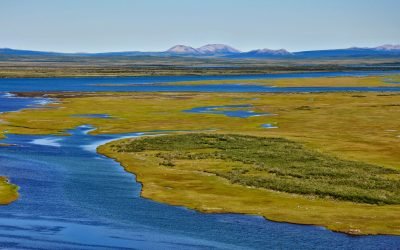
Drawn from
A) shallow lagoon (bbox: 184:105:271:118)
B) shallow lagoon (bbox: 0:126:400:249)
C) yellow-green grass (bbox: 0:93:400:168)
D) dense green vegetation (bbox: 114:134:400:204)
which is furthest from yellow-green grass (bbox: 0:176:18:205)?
shallow lagoon (bbox: 184:105:271:118)

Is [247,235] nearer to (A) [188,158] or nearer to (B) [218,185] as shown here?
(B) [218,185]

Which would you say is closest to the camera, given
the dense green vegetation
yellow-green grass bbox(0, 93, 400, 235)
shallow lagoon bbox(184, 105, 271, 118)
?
yellow-green grass bbox(0, 93, 400, 235)

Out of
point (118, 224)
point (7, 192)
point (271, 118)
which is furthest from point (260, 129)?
point (118, 224)

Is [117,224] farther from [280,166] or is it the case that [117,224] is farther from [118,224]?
[280,166]

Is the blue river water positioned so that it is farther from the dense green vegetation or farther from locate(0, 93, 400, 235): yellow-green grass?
the dense green vegetation

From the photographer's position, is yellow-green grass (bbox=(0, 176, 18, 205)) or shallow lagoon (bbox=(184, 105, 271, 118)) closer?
yellow-green grass (bbox=(0, 176, 18, 205))

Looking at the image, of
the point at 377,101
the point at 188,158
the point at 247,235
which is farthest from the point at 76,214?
the point at 377,101

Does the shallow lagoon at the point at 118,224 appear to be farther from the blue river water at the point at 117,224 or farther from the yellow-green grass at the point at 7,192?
the yellow-green grass at the point at 7,192
